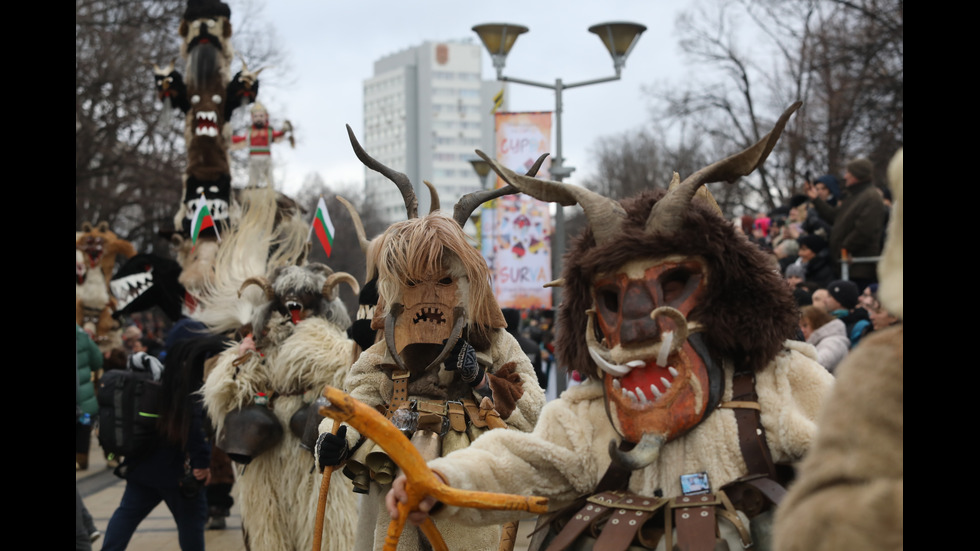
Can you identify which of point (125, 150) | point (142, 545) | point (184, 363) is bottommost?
point (142, 545)

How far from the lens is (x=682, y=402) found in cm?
288

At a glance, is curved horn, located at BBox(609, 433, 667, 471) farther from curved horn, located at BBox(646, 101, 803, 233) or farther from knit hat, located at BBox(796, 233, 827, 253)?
knit hat, located at BBox(796, 233, 827, 253)

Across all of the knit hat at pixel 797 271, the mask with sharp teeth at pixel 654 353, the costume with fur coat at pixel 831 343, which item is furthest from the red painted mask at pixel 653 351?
the knit hat at pixel 797 271

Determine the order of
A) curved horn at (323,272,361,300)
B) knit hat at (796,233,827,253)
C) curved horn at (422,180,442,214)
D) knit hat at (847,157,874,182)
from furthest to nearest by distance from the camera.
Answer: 1. knit hat at (796,233,827,253)
2. knit hat at (847,157,874,182)
3. curved horn at (323,272,361,300)
4. curved horn at (422,180,442,214)

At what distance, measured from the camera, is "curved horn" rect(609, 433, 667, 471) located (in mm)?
2812

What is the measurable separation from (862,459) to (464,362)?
269 centimetres

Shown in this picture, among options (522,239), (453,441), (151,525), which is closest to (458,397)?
(453,441)

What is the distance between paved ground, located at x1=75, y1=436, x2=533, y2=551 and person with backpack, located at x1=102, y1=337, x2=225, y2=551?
0.53 m

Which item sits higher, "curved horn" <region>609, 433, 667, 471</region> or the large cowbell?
the large cowbell

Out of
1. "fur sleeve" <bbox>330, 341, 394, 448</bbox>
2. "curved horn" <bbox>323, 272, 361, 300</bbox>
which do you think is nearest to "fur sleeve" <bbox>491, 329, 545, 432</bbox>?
"fur sleeve" <bbox>330, 341, 394, 448</bbox>

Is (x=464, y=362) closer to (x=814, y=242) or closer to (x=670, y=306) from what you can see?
(x=670, y=306)

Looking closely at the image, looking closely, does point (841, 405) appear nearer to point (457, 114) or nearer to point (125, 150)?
point (125, 150)
